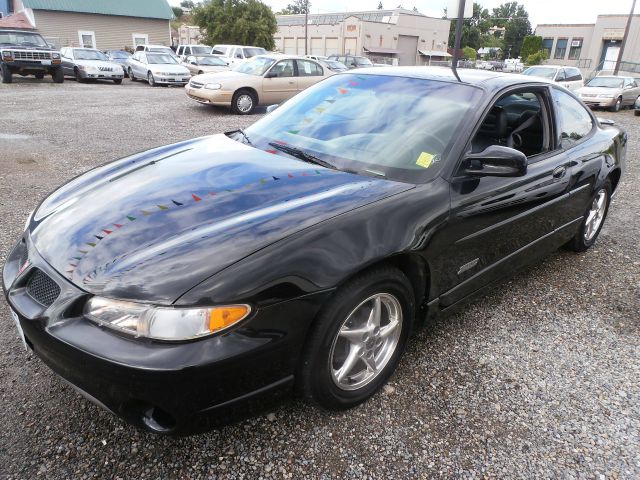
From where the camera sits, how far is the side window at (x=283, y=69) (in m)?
12.0

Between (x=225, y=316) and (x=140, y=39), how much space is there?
42.3 meters

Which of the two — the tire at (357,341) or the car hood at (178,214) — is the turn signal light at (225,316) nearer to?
the car hood at (178,214)

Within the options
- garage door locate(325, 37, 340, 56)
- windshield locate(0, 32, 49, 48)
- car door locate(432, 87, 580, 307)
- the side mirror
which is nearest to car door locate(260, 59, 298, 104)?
car door locate(432, 87, 580, 307)

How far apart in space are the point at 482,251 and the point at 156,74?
60.0ft

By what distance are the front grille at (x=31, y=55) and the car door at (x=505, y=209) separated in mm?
18160

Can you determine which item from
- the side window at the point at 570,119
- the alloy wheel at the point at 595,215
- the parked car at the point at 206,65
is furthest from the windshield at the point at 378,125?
the parked car at the point at 206,65

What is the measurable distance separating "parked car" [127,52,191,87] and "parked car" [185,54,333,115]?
6.92 metres

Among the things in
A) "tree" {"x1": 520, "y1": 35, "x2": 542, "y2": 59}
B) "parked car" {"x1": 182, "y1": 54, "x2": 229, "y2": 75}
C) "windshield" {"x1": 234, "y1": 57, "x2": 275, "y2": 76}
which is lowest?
"parked car" {"x1": 182, "y1": 54, "x2": 229, "y2": 75}

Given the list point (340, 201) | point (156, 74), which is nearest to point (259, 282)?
point (340, 201)

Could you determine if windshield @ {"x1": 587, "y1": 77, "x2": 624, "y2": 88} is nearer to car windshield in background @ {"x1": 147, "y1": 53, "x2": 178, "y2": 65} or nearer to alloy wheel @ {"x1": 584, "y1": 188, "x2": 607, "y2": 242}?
alloy wheel @ {"x1": 584, "y1": 188, "x2": 607, "y2": 242}

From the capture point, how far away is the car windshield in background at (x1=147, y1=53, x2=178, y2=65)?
757 inches

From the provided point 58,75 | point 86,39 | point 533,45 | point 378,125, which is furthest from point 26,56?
point 533,45

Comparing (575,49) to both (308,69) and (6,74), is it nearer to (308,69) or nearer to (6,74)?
(308,69)

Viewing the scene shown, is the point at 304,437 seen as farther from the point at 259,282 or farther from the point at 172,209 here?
the point at 172,209
